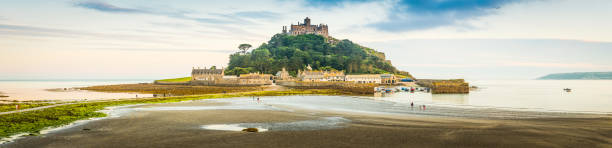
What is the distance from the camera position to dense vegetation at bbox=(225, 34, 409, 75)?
12684cm

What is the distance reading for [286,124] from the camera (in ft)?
67.4

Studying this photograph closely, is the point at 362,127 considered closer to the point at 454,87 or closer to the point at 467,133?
the point at 467,133

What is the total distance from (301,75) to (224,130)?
96979mm

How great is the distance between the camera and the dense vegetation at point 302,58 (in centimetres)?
12684

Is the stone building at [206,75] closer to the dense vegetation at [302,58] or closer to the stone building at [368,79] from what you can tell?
the dense vegetation at [302,58]

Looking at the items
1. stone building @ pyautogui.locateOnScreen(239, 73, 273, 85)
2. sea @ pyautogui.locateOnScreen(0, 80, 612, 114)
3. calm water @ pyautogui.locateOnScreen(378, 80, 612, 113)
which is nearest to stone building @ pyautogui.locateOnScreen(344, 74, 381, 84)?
stone building @ pyautogui.locateOnScreen(239, 73, 273, 85)

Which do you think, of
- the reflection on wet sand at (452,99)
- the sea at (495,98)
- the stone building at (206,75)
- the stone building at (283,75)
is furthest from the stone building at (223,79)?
the reflection on wet sand at (452,99)

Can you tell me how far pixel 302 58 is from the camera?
136 meters

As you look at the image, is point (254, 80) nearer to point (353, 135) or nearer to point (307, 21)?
point (353, 135)

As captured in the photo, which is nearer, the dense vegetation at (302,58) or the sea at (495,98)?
the sea at (495,98)

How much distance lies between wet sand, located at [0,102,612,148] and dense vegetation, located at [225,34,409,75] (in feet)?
334

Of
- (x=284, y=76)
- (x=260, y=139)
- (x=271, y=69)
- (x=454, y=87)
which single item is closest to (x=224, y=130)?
(x=260, y=139)

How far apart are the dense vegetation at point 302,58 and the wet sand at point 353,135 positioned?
10192cm

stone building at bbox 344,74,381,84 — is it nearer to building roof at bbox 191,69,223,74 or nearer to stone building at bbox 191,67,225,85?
stone building at bbox 191,67,225,85
